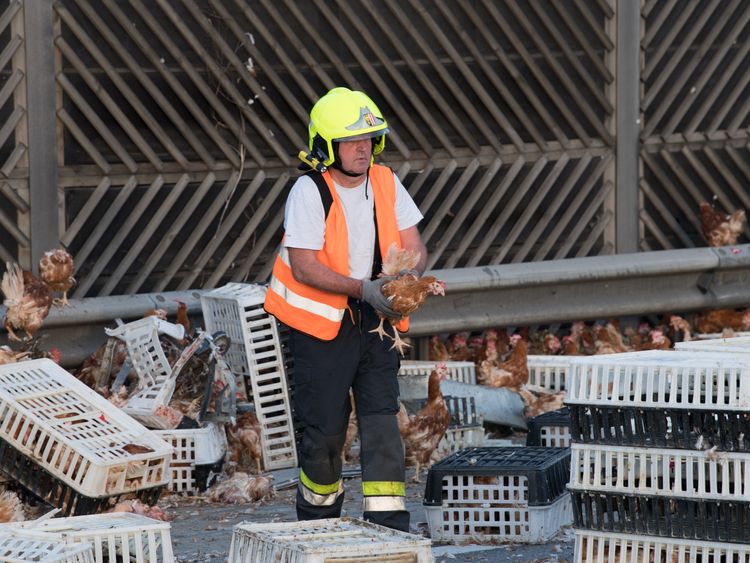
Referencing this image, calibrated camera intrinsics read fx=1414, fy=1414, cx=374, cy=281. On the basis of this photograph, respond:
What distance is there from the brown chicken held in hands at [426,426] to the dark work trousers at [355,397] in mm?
1719

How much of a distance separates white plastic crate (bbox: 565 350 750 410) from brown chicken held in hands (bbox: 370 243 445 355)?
0.67 metres

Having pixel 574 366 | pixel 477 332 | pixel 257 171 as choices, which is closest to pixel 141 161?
pixel 257 171

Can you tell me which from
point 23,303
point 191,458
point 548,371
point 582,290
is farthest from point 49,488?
point 582,290

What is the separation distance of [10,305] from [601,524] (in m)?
3.74

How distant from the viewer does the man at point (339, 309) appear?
19.4 ft

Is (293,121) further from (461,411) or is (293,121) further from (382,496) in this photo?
(382,496)

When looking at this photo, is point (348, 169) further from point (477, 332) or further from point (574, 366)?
point (477, 332)

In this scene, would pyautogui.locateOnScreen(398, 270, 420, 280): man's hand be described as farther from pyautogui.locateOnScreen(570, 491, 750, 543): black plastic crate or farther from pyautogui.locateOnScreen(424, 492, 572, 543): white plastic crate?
pyautogui.locateOnScreen(424, 492, 572, 543): white plastic crate

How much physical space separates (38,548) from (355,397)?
62.8 inches

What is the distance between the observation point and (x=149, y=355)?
8023 millimetres

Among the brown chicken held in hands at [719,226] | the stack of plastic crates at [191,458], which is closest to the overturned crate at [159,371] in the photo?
the stack of plastic crates at [191,458]

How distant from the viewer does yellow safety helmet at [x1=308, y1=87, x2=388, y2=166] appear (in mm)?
5895

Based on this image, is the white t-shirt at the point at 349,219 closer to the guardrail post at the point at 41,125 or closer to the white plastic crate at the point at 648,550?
the white plastic crate at the point at 648,550

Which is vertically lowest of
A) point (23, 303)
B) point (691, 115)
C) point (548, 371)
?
point (548, 371)
